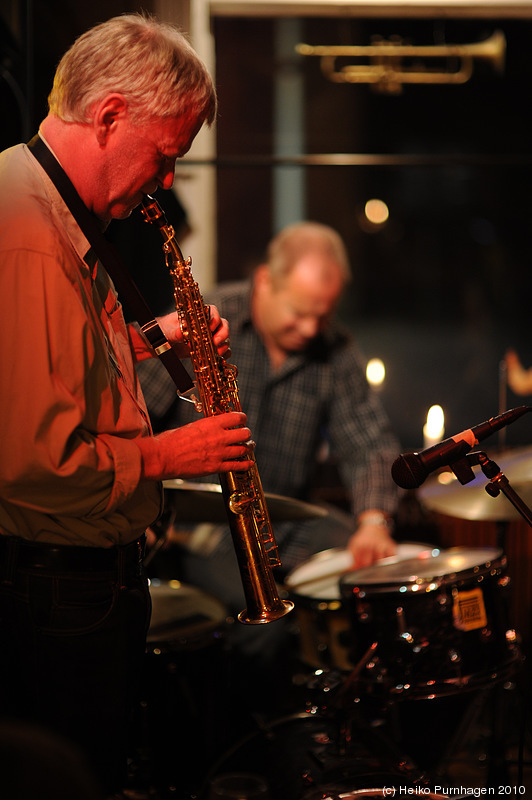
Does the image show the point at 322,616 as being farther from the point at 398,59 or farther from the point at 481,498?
the point at 398,59

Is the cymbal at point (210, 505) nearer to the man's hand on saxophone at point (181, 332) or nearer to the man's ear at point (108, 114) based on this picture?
the man's hand on saxophone at point (181, 332)

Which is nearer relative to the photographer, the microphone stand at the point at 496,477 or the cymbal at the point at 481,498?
the microphone stand at the point at 496,477

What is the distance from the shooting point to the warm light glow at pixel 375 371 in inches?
157

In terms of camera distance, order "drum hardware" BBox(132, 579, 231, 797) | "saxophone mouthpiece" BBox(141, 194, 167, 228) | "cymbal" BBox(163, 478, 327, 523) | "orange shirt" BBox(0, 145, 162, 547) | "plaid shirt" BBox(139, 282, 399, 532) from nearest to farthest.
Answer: "orange shirt" BBox(0, 145, 162, 547), "saxophone mouthpiece" BBox(141, 194, 167, 228), "cymbal" BBox(163, 478, 327, 523), "drum hardware" BBox(132, 579, 231, 797), "plaid shirt" BBox(139, 282, 399, 532)

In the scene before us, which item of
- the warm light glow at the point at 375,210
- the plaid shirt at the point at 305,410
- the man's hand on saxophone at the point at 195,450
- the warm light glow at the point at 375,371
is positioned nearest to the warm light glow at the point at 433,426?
the warm light glow at the point at 375,371

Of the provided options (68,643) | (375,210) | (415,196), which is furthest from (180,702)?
(415,196)

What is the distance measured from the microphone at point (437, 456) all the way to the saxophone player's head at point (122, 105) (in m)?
0.74

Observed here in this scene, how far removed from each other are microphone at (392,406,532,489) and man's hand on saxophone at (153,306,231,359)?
448mm

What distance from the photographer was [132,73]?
4.75 feet

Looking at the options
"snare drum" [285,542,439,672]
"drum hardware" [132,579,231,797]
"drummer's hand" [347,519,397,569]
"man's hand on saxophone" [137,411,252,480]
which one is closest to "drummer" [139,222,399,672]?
"drummer's hand" [347,519,397,569]

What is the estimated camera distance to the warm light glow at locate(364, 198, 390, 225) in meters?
3.97

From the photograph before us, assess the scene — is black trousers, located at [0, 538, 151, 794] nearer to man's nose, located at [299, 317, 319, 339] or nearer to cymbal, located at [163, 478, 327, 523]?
cymbal, located at [163, 478, 327, 523]

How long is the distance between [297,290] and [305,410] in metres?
0.49

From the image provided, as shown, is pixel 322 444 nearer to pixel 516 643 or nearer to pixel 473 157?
pixel 516 643
